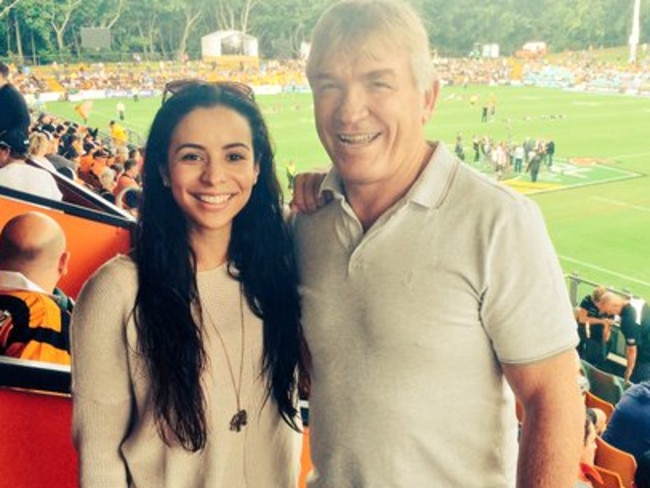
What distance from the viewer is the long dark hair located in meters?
1.01

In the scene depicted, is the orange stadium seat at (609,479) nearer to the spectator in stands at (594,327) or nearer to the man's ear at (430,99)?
the man's ear at (430,99)

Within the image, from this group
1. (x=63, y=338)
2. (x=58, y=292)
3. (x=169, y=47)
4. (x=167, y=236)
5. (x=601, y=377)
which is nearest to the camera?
(x=167, y=236)

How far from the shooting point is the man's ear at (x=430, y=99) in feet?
3.47

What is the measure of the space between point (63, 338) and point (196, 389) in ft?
1.85

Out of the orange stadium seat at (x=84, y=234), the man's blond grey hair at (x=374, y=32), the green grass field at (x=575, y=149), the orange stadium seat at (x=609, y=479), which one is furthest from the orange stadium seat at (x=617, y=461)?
the man's blond grey hair at (x=374, y=32)

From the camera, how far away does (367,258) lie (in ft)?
3.28

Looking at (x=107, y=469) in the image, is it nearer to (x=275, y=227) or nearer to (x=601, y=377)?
(x=275, y=227)

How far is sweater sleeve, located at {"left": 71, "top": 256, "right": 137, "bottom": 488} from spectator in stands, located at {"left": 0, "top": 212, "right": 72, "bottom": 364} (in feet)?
1.57

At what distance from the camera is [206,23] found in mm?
19875

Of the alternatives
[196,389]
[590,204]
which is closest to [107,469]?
[196,389]

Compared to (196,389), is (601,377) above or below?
below

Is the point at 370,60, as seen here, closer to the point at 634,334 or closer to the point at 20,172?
the point at 20,172

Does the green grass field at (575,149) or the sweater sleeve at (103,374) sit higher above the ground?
the sweater sleeve at (103,374)

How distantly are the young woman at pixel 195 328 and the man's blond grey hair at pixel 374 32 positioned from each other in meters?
0.16
